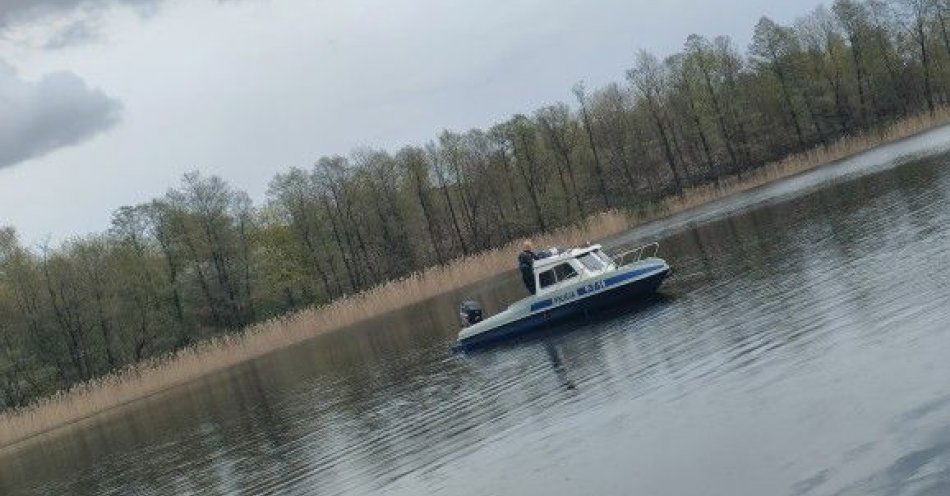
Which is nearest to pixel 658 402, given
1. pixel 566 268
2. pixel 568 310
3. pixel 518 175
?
pixel 568 310

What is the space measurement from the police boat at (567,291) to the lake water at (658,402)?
2.29 ft

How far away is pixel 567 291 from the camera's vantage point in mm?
29766

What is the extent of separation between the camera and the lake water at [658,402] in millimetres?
11891

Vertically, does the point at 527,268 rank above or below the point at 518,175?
below

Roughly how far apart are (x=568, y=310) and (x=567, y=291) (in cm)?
64

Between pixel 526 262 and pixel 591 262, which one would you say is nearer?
pixel 591 262

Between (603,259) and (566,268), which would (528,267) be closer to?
(566,268)

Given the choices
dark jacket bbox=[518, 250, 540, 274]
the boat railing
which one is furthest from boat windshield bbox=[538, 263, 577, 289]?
the boat railing

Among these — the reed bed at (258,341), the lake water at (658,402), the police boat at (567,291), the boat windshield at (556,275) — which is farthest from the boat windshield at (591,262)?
the reed bed at (258,341)

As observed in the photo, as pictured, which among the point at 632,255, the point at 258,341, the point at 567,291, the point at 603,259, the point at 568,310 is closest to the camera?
the point at 567,291

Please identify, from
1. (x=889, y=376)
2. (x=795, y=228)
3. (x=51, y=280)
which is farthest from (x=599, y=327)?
(x=51, y=280)

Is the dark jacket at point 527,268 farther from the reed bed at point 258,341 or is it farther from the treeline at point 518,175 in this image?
the treeline at point 518,175

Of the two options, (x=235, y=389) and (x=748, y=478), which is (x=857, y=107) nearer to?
(x=235, y=389)

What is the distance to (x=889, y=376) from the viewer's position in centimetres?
1321
